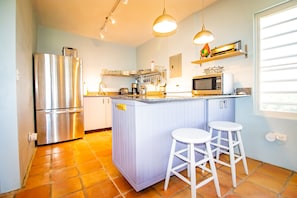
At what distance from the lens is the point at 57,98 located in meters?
2.80

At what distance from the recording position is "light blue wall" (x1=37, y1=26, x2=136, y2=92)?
3395 millimetres

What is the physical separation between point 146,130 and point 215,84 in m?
1.37

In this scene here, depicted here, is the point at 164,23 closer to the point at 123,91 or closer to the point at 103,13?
the point at 103,13

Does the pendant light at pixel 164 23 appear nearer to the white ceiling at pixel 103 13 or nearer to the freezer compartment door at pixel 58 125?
the white ceiling at pixel 103 13

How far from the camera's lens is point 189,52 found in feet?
9.55

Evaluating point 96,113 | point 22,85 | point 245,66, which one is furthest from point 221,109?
point 96,113

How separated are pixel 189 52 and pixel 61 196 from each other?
10.0 ft

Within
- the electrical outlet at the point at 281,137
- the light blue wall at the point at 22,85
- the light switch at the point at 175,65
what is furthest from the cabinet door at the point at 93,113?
the electrical outlet at the point at 281,137

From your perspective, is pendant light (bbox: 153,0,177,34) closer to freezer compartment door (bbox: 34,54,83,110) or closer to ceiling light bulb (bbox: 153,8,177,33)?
ceiling light bulb (bbox: 153,8,177,33)

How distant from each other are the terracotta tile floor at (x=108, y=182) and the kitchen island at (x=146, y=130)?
5.9 inches

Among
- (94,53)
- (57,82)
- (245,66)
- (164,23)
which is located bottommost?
(57,82)

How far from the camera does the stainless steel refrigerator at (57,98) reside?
2645mm

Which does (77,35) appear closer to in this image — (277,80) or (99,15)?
(99,15)

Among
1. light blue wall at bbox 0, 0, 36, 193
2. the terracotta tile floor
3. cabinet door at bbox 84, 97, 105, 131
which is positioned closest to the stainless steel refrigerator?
cabinet door at bbox 84, 97, 105, 131
